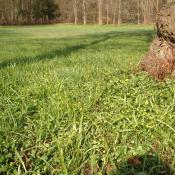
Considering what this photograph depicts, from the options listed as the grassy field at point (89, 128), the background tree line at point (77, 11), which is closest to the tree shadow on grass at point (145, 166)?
the grassy field at point (89, 128)

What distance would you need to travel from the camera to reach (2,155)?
3.35 metres

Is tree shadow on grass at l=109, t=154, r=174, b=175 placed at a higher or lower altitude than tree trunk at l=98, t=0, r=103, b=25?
lower

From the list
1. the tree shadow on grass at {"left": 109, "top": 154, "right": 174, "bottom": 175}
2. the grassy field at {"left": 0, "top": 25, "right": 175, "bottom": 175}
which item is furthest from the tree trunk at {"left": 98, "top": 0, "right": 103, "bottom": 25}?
the tree shadow on grass at {"left": 109, "top": 154, "right": 174, "bottom": 175}

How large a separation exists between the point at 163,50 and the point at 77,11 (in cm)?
6933

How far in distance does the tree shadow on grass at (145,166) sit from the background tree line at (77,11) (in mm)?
63548

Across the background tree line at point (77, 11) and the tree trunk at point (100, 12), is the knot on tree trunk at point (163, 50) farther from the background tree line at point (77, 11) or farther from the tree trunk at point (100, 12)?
the tree trunk at point (100, 12)

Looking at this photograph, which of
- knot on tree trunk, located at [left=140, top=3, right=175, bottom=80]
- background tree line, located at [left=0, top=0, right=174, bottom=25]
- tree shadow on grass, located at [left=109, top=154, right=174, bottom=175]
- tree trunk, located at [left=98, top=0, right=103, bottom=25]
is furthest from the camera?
tree trunk, located at [left=98, top=0, right=103, bottom=25]

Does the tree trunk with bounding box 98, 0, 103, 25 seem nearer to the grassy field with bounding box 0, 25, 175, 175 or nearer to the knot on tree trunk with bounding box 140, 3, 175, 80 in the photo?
the knot on tree trunk with bounding box 140, 3, 175, 80

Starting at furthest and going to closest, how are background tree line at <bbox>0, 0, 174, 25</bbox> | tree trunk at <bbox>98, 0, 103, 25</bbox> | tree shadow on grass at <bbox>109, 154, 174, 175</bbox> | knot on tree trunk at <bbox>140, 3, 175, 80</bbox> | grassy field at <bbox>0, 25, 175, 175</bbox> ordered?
1. tree trunk at <bbox>98, 0, 103, 25</bbox>
2. background tree line at <bbox>0, 0, 174, 25</bbox>
3. knot on tree trunk at <bbox>140, 3, 175, 80</bbox>
4. grassy field at <bbox>0, 25, 175, 175</bbox>
5. tree shadow on grass at <bbox>109, 154, 174, 175</bbox>

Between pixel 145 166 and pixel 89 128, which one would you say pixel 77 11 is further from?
pixel 145 166

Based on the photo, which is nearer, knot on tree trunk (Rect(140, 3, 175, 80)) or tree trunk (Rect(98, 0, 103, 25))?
knot on tree trunk (Rect(140, 3, 175, 80))

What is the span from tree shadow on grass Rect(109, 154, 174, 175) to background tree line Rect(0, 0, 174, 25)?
6355cm

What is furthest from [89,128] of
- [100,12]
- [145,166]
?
[100,12]

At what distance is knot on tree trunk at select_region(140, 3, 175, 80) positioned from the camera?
5.94 meters
